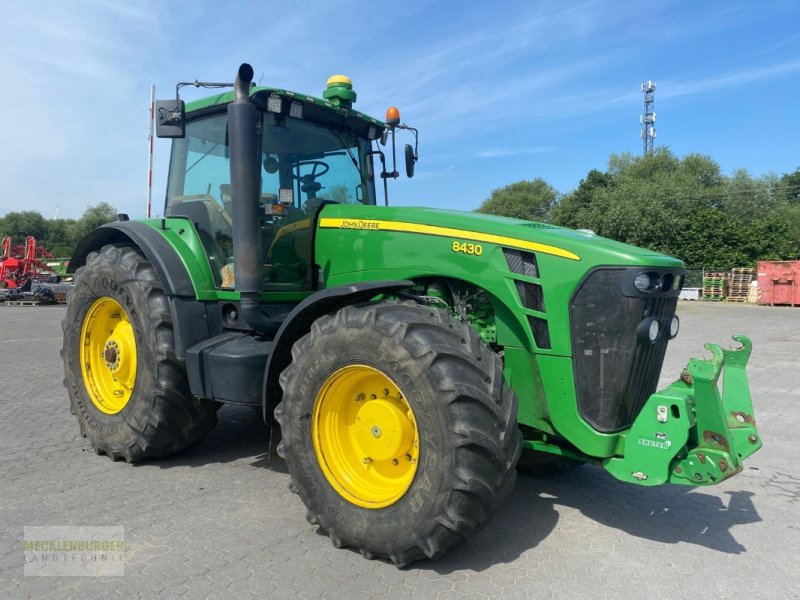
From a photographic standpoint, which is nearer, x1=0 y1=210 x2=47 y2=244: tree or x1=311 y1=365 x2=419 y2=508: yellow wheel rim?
x1=311 y1=365 x2=419 y2=508: yellow wheel rim

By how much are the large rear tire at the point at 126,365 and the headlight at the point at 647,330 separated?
10.2ft

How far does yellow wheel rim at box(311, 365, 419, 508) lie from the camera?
3.19 m

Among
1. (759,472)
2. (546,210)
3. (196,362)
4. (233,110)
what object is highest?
(546,210)

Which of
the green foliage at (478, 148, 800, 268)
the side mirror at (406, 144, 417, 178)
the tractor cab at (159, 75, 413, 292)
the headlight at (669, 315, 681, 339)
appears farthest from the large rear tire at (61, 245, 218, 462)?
the green foliage at (478, 148, 800, 268)

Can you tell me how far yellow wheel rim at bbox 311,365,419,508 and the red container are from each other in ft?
94.0

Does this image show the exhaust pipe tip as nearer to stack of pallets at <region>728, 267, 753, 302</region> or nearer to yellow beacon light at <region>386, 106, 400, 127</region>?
yellow beacon light at <region>386, 106, 400, 127</region>

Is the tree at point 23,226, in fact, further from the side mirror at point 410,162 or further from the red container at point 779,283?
the side mirror at point 410,162

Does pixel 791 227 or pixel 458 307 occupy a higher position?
pixel 791 227

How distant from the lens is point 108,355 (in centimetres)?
481

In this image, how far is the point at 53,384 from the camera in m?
7.92

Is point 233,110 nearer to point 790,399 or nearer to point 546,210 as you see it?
point 790,399

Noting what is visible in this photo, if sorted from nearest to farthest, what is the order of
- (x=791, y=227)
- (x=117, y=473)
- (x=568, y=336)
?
(x=568, y=336)
(x=117, y=473)
(x=791, y=227)

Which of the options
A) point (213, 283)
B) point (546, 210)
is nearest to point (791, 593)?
point (213, 283)

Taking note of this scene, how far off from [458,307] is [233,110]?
1896 mm
